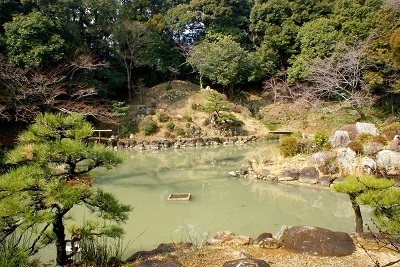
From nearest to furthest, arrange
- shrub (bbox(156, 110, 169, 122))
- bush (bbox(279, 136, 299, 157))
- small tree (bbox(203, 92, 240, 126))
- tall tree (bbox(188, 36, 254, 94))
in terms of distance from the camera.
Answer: bush (bbox(279, 136, 299, 157)), small tree (bbox(203, 92, 240, 126)), shrub (bbox(156, 110, 169, 122)), tall tree (bbox(188, 36, 254, 94))

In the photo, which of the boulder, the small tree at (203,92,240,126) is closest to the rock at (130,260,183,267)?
the boulder

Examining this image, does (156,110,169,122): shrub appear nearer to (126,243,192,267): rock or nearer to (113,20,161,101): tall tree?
(113,20,161,101): tall tree

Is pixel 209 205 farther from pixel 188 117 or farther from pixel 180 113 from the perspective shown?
pixel 180 113

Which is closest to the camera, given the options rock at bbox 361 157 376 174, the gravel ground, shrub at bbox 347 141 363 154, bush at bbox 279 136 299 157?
the gravel ground

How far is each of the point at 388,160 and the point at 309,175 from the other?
5.83 feet

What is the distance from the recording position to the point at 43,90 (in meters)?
13.3

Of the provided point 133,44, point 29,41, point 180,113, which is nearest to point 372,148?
point 180,113

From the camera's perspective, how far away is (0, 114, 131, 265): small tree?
106 inches

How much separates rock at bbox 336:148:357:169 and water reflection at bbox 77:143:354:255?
3.37ft

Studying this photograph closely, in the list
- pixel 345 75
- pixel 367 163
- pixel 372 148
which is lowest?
pixel 367 163

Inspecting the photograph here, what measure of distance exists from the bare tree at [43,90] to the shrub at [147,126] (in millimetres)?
1849

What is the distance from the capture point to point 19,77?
13.2 m

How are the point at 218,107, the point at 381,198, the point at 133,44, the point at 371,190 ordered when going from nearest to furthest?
the point at 381,198 → the point at 371,190 → the point at 218,107 → the point at 133,44

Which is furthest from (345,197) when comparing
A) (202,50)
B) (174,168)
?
(202,50)
